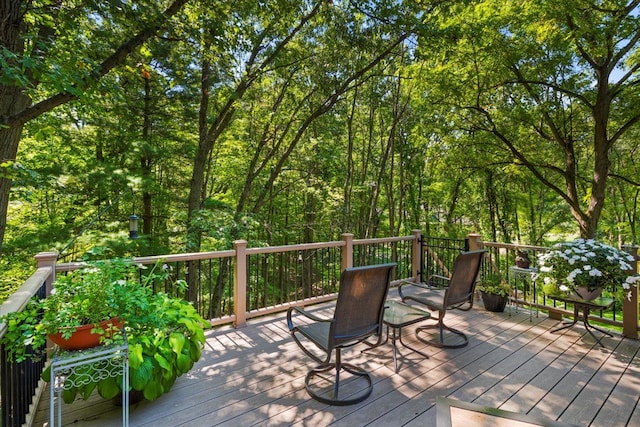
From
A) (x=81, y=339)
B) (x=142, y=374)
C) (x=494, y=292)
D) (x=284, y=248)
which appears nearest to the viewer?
(x=81, y=339)

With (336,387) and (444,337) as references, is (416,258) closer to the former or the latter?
(444,337)

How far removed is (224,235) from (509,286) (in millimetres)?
5231

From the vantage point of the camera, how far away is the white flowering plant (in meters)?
3.18

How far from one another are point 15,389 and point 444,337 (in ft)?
11.7

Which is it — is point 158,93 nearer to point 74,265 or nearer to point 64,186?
point 64,186

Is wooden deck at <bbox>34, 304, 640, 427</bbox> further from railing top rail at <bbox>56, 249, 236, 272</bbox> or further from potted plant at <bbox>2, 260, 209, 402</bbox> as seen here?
railing top rail at <bbox>56, 249, 236, 272</bbox>

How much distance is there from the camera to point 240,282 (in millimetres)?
3705

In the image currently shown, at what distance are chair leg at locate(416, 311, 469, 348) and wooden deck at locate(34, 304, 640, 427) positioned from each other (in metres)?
0.08

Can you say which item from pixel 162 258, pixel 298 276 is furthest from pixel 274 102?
pixel 162 258

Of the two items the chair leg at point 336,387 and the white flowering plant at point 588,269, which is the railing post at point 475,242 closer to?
the white flowering plant at point 588,269

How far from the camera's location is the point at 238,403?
2299 millimetres

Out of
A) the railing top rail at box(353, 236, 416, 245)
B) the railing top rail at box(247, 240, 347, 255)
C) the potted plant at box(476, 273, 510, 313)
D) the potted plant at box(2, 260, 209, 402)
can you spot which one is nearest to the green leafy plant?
the potted plant at box(2, 260, 209, 402)

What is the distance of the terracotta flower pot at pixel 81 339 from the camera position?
179cm

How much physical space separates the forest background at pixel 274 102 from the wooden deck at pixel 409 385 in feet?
7.62
